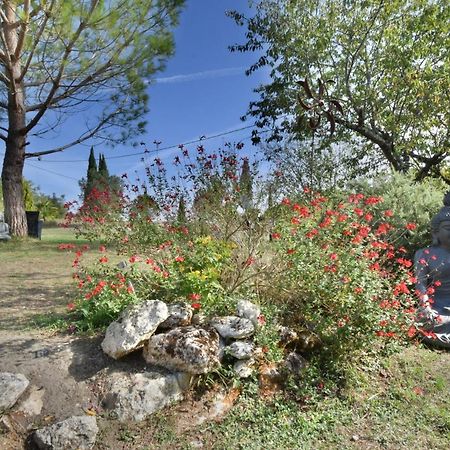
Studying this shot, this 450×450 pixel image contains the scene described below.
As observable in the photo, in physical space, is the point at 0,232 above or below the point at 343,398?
above

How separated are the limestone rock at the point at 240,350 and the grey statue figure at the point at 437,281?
2.18 m

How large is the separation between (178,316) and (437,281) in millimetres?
2890

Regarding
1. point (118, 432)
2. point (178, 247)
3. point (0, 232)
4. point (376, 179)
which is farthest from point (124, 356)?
point (0, 232)

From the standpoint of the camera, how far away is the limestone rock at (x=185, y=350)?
10.8 ft

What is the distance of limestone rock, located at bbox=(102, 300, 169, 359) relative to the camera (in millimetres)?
3350

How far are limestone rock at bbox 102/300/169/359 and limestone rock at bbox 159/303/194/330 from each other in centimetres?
6

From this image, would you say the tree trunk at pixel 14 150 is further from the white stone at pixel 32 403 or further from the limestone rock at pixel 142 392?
the limestone rock at pixel 142 392

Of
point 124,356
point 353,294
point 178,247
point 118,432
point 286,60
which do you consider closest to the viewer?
point 118,432

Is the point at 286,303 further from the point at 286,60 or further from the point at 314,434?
the point at 286,60

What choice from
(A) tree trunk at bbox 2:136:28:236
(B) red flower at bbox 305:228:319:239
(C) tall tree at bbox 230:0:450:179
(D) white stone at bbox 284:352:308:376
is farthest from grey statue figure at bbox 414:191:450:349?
(A) tree trunk at bbox 2:136:28:236

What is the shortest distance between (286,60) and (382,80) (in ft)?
8.98

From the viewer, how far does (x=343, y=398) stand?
360cm

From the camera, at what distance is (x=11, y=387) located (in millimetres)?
3090

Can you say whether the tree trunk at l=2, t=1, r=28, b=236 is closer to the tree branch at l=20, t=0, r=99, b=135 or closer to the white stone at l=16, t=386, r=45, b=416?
the tree branch at l=20, t=0, r=99, b=135
